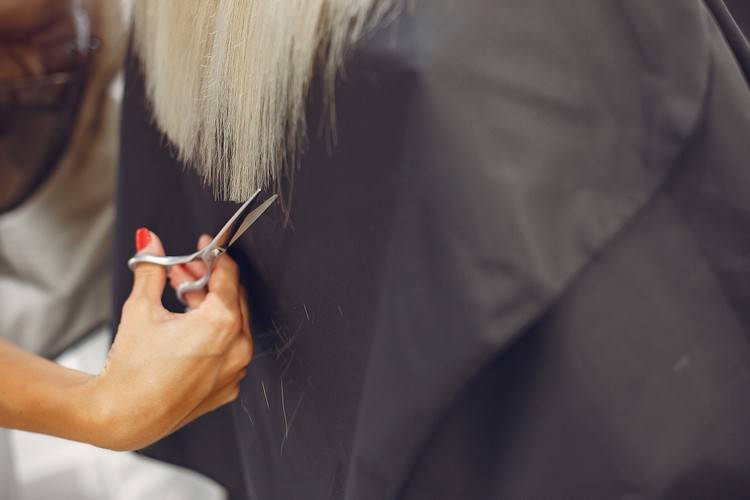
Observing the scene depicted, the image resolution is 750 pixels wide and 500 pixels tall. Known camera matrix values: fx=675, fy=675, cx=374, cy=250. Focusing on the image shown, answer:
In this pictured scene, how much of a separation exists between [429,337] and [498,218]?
0.07 m

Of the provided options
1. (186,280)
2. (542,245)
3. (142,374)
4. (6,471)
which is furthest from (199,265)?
(6,471)

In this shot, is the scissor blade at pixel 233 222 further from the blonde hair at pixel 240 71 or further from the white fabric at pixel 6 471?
the white fabric at pixel 6 471

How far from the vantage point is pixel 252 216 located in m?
0.49

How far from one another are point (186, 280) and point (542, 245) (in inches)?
13.3

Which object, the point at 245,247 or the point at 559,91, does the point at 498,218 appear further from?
the point at 245,247

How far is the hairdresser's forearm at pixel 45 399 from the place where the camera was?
1.64 ft

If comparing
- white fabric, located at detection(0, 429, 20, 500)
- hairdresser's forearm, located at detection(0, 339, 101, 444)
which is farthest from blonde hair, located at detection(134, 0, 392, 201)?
white fabric, located at detection(0, 429, 20, 500)

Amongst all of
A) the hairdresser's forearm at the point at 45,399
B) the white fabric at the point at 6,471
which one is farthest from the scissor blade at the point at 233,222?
the white fabric at the point at 6,471

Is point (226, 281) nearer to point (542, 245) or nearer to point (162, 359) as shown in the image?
point (162, 359)

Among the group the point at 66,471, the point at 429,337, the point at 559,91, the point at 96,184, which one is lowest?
the point at 66,471

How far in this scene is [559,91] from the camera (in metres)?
0.34

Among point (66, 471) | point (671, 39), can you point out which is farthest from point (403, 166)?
point (66, 471)

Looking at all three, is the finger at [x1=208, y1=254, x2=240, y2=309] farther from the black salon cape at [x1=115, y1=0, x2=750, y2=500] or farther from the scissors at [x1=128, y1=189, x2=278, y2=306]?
the black salon cape at [x1=115, y1=0, x2=750, y2=500]

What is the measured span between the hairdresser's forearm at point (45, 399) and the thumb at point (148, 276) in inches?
2.9
